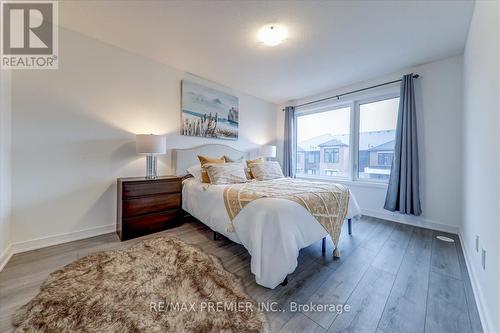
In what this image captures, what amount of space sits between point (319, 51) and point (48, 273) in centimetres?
380

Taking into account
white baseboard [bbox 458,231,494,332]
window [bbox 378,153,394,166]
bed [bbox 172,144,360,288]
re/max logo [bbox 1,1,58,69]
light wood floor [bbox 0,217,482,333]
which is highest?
re/max logo [bbox 1,1,58,69]

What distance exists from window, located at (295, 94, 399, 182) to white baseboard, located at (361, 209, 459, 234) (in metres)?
Answer: 0.60

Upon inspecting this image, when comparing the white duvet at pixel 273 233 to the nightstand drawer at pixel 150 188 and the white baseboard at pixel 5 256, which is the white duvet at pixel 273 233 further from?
the white baseboard at pixel 5 256

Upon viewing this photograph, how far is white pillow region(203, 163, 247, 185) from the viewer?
8.56 feet

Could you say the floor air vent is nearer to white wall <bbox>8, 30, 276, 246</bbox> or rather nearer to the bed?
the bed

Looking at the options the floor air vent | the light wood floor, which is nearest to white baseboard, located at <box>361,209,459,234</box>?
the floor air vent

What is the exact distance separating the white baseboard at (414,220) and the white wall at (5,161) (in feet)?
15.8

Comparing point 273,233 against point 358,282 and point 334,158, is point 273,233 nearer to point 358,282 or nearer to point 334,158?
point 358,282

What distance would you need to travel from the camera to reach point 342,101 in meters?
3.79

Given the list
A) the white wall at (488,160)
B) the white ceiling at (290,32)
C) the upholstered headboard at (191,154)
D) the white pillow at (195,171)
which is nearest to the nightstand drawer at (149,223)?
the white pillow at (195,171)

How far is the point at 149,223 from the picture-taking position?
246 cm

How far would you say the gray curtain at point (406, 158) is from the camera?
2.81 metres

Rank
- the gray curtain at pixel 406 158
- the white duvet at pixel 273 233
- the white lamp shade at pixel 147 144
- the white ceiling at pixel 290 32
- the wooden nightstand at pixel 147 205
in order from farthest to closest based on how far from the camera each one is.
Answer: the gray curtain at pixel 406 158 → the white lamp shade at pixel 147 144 → the wooden nightstand at pixel 147 205 → the white ceiling at pixel 290 32 → the white duvet at pixel 273 233

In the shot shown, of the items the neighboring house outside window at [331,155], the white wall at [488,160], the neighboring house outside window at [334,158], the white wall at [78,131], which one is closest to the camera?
the white wall at [488,160]
